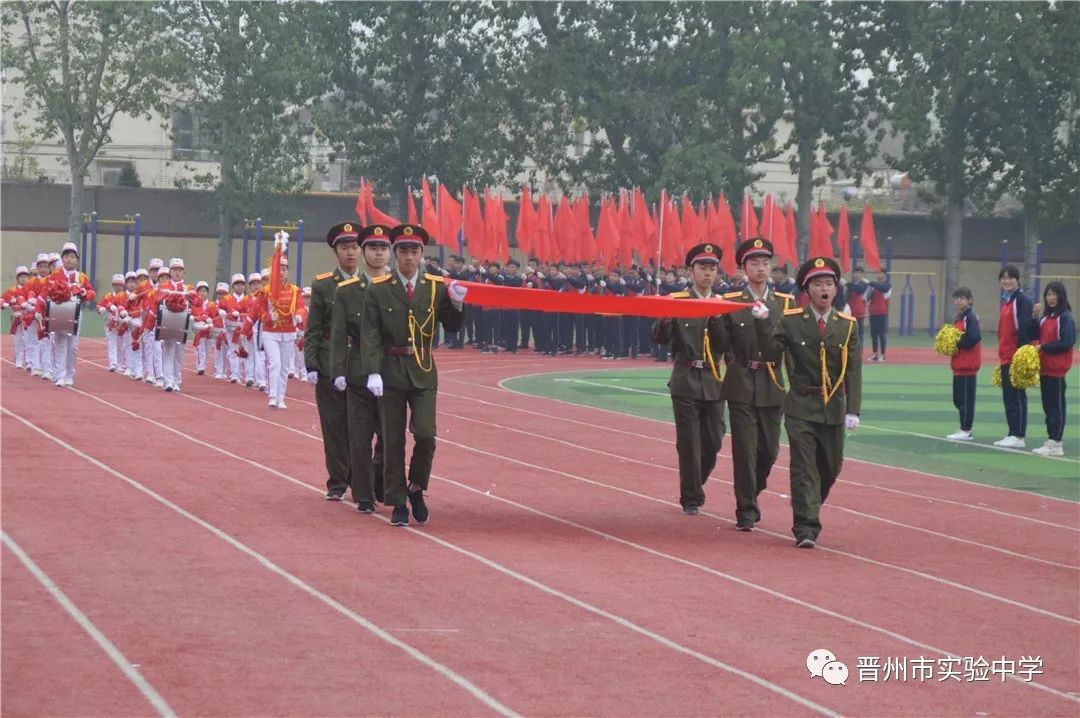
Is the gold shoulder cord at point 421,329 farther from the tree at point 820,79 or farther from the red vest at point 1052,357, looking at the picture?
the tree at point 820,79

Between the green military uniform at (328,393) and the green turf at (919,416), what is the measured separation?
6140mm

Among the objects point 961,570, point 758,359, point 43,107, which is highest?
point 43,107

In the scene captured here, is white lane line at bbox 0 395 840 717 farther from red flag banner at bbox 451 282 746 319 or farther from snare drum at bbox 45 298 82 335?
snare drum at bbox 45 298 82 335

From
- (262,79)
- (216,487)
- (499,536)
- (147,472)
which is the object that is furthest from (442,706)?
(262,79)

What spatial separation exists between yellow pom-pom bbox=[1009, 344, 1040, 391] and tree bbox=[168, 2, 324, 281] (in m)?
34.9

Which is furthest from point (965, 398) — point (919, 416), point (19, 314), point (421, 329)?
point (19, 314)

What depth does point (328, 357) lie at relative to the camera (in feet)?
45.3

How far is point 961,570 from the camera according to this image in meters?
11.5

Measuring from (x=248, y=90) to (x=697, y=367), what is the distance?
134 feet

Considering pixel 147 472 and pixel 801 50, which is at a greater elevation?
pixel 801 50

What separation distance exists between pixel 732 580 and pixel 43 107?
152 ft

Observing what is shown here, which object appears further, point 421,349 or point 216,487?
point 216,487

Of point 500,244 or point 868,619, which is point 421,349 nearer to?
point 868,619

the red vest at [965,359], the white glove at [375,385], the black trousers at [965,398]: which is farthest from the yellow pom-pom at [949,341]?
the white glove at [375,385]
